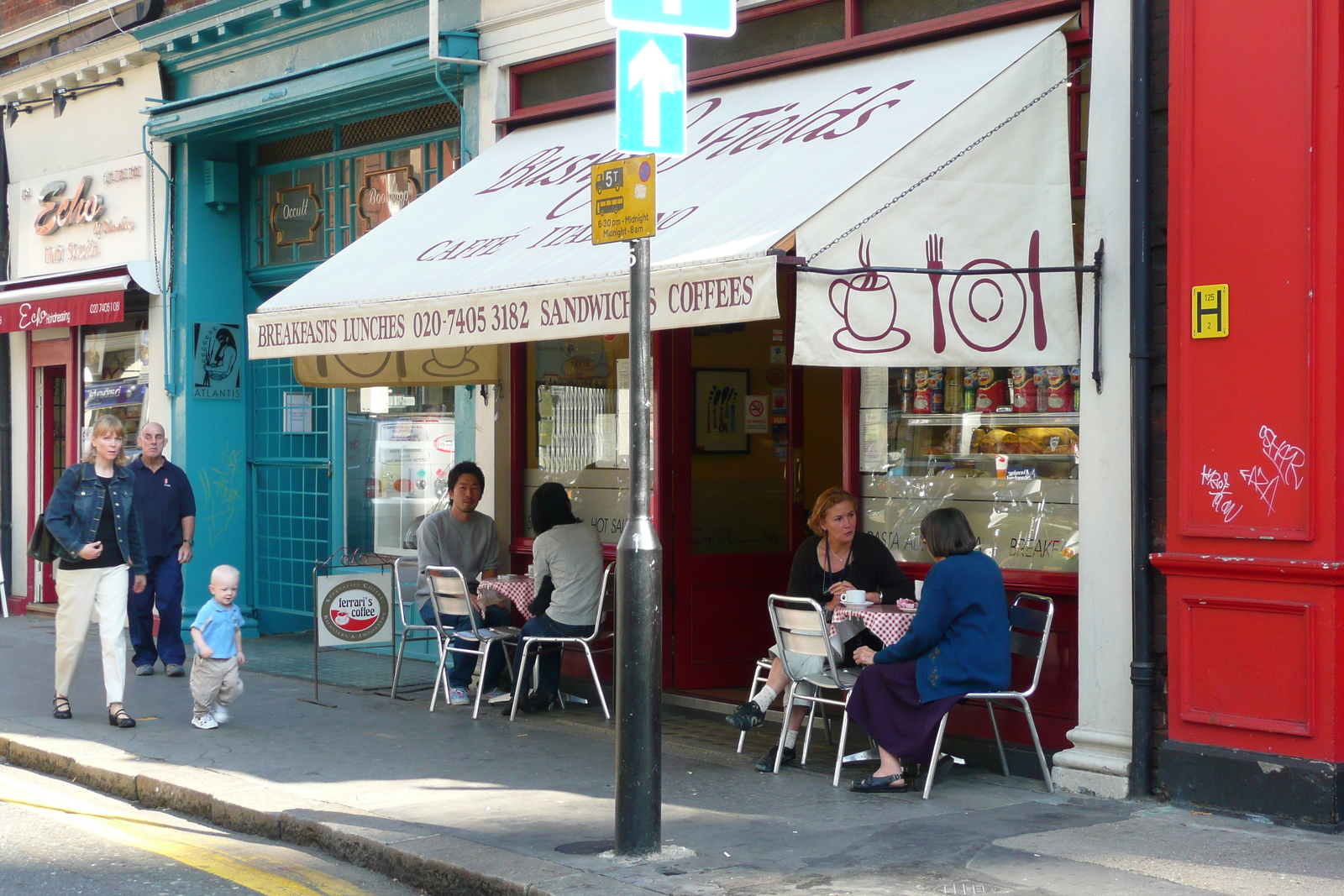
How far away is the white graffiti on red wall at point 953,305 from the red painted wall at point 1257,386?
0.69 meters

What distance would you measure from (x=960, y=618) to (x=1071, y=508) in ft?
3.03

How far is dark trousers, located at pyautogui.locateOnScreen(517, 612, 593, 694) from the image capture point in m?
8.69

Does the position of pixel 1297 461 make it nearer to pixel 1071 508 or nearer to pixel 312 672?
pixel 1071 508

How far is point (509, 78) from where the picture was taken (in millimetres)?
10258

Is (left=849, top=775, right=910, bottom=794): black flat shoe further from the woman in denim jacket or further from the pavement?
the woman in denim jacket

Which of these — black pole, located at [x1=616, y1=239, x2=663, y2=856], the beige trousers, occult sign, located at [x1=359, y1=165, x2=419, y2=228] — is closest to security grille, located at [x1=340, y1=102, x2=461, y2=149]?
occult sign, located at [x1=359, y1=165, x2=419, y2=228]

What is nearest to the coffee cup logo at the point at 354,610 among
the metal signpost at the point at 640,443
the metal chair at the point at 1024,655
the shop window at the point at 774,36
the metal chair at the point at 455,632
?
the metal chair at the point at 455,632

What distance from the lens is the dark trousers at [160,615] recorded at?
1057 centimetres

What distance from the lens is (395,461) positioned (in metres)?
11.8

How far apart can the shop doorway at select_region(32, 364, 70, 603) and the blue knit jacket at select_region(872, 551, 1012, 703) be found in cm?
1061

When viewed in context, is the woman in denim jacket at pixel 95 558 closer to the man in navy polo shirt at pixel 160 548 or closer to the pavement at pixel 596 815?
the pavement at pixel 596 815

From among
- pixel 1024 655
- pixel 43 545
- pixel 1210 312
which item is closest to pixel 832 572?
pixel 1024 655

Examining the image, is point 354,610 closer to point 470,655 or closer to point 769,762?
point 470,655

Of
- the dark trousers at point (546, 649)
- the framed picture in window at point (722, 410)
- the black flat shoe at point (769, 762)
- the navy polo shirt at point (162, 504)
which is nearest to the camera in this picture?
the black flat shoe at point (769, 762)
